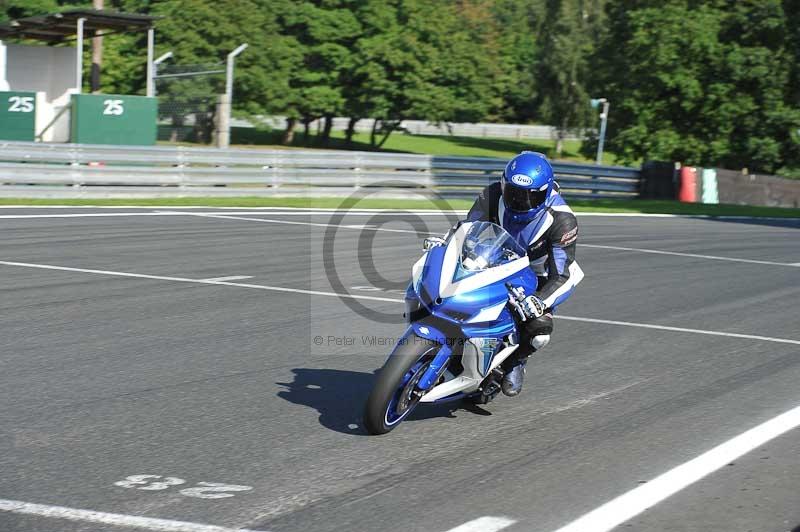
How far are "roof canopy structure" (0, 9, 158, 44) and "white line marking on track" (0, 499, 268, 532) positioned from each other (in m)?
23.9

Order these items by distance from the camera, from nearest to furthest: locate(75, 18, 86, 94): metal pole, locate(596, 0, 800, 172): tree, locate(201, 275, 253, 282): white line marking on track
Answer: locate(201, 275, 253, 282): white line marking on track → locate(75, 18, 86, 94): metal pole → locate(596, 0, 800, 172): tree

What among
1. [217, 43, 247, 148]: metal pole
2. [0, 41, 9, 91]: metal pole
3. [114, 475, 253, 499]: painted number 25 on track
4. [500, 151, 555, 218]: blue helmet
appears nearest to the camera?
[114, 475, 253, 499]: painted number 25 on track

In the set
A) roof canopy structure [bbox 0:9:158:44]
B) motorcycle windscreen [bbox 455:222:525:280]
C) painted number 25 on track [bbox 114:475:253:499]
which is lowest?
painted number 25 on track [bbox 114:475:253:499]

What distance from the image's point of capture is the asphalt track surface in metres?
5.00

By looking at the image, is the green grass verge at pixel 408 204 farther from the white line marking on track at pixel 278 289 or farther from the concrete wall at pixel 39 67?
the concrete wall at pixel 39 67

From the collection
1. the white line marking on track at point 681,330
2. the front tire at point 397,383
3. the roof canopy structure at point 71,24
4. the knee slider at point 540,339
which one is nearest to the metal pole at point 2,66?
the roof canopy structure at point 71,24

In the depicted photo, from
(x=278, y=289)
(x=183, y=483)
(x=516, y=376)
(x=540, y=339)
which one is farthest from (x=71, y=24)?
(x=183, y=483)

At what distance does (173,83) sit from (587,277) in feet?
56.8

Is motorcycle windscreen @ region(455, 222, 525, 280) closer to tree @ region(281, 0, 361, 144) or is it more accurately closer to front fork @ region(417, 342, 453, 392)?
front fork @ region(417, 342, 453, 392)

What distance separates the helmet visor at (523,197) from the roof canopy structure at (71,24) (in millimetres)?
22415

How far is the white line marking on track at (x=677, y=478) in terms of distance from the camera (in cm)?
487

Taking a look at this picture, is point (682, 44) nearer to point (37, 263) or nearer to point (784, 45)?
point (784, 45)

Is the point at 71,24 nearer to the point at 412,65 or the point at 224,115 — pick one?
the point at 224,115

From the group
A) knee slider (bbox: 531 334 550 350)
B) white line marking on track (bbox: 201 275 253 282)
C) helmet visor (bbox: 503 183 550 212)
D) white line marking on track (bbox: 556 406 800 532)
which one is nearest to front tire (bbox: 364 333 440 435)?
knee slider (bbox: 531 334 550 350)
